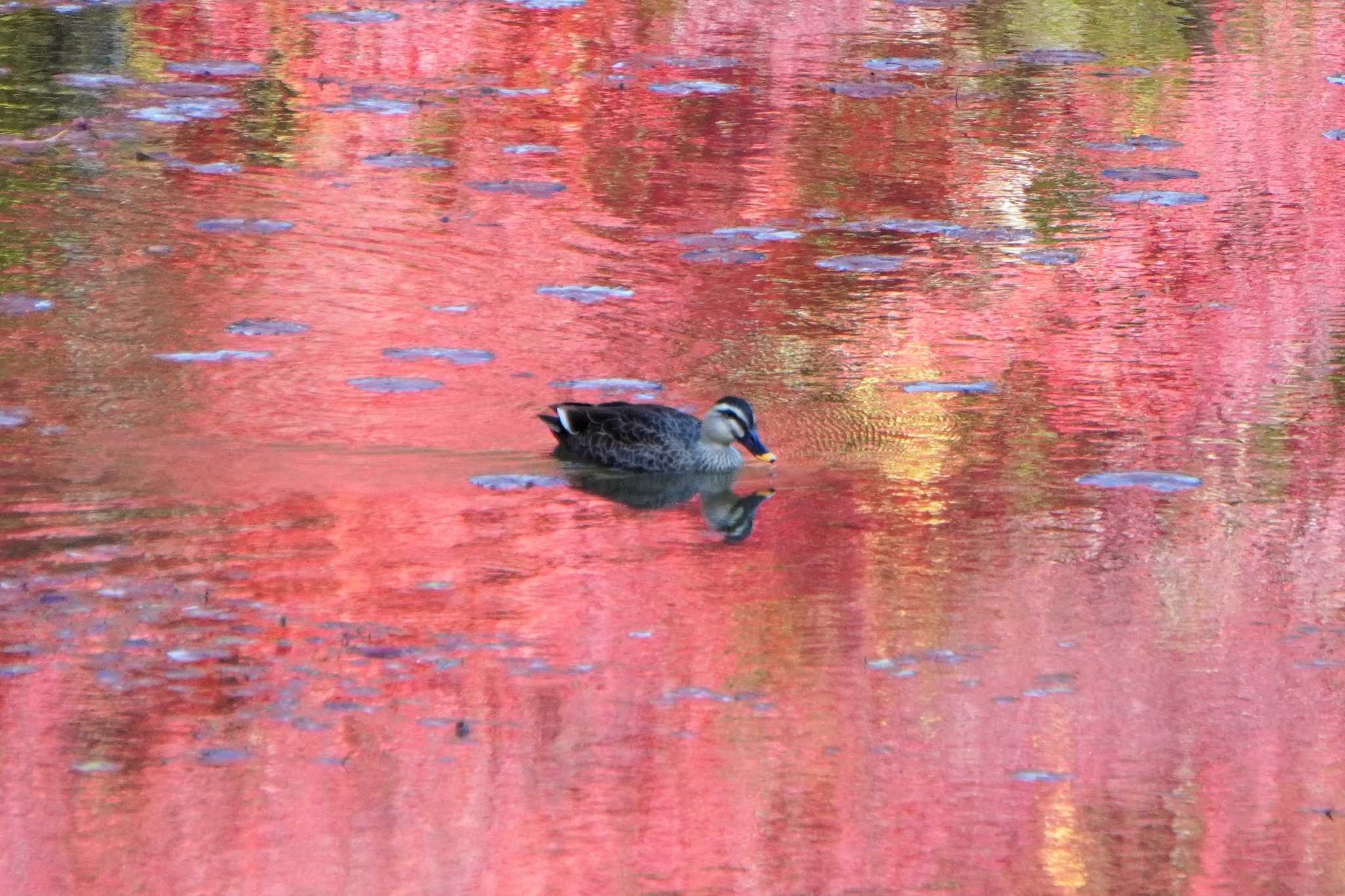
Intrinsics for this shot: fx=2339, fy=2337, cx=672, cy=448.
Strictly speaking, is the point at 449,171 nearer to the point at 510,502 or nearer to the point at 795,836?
the point at 510,502

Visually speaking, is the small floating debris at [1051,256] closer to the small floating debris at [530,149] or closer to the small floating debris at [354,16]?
the small floating debris at [530,149]

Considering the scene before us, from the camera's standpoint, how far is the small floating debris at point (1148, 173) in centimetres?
1059

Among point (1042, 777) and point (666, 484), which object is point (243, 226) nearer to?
point (666, 484)

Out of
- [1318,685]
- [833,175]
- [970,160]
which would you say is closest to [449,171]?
[833,175]

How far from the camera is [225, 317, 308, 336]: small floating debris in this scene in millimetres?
8211

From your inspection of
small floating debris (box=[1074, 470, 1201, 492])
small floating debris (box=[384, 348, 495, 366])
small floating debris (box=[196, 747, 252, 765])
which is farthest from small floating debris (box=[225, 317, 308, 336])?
small floating debris (box=[196, 747, 252, 765])

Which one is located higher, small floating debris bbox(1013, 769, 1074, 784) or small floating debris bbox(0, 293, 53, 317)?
small floating debris bbox(0, 293, 53, 317)

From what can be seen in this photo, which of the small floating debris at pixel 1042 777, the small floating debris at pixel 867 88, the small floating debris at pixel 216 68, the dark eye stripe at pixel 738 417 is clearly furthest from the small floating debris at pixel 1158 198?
the small floating debris at pixel 1042 777

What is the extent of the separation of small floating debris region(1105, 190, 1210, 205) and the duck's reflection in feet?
12.3

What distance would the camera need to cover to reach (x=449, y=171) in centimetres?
1043

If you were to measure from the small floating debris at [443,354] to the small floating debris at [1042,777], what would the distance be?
335cm

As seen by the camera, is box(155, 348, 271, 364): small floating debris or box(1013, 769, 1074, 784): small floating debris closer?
box(1013, 769, 1074, 784): small floating debris

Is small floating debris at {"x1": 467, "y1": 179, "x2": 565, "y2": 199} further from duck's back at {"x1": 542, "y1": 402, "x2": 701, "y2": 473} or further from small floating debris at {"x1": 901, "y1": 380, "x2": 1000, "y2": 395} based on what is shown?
duck's back at {"x1": 542, "y1": 402, "x2": 701, "y2": 473}

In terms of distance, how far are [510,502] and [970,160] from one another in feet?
15.5
